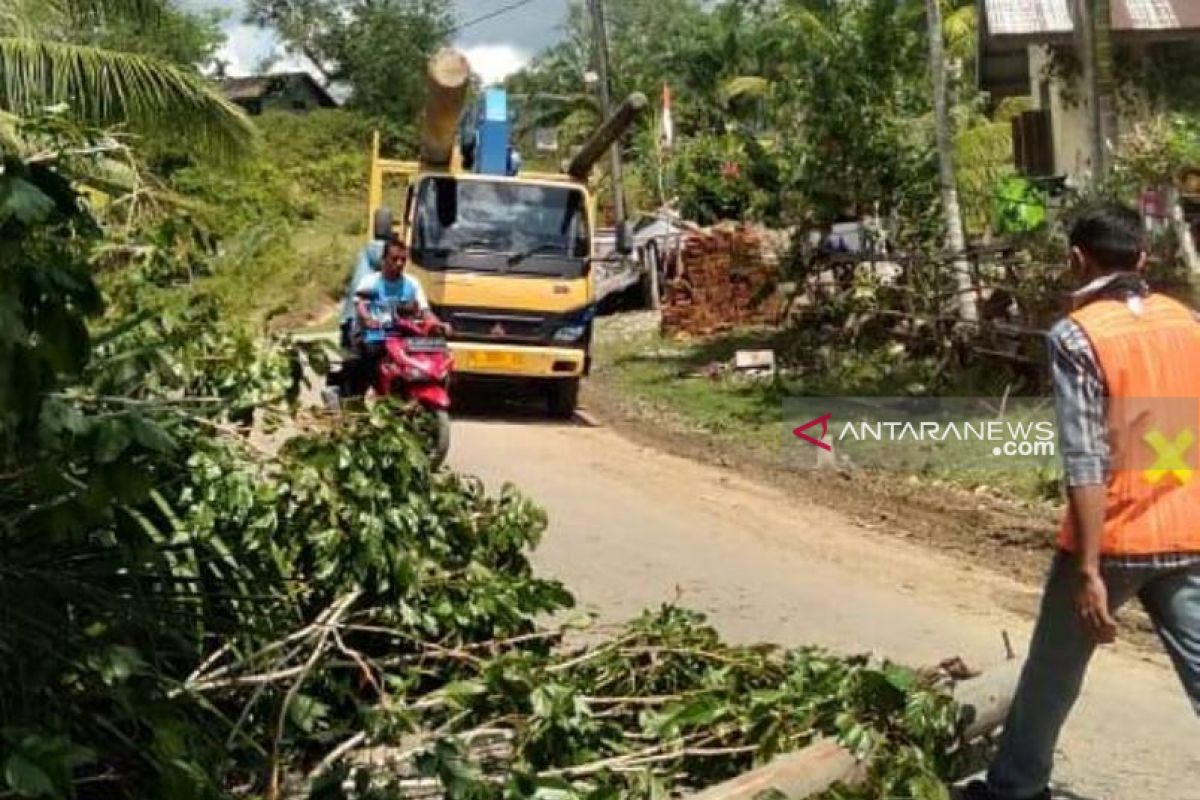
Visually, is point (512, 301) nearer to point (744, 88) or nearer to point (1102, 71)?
point (1102, 71)

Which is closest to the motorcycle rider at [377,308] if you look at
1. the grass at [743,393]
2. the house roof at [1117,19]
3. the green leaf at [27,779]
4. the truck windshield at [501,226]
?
the grass at [743,393]

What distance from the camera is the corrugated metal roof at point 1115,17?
18.9m

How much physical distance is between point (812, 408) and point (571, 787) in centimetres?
1063

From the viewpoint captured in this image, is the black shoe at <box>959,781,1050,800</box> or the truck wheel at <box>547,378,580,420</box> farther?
the truck wheel at <box>547,378,580,420</box>

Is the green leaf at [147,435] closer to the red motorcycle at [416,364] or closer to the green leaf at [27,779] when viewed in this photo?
the green leaf at [27,779]

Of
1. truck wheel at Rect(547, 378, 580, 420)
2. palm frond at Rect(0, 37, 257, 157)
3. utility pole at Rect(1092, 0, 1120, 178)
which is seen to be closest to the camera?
palm frond at Rect(0, 37, 257, 157)

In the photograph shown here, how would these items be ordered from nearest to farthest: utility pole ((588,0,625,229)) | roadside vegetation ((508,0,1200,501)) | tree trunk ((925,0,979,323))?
roadside vegetation ((508,0,1200,501))
tree trunk ((925,0,979,323))
utility pole ((588,0,625,229))

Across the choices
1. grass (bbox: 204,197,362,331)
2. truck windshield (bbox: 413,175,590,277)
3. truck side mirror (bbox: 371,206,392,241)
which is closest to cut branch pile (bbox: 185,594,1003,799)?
truck side mirror (bbox: 371,206,392,241)

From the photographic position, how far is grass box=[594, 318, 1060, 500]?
35.7ft

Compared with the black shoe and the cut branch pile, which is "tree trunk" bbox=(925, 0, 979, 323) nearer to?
the cut branch pile

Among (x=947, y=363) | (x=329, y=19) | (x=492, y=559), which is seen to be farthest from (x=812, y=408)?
(x=329, y=19)

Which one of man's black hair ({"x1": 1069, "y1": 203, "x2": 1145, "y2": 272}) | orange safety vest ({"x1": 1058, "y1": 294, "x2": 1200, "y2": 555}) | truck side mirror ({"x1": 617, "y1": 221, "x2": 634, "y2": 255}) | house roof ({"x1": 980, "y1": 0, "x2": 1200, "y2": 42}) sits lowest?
orange safety vest ({"x1": 1058, "y1": 294, "x2": 1200, "y2": 555})

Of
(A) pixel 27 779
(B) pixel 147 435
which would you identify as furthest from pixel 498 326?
(A) pixel 27 779

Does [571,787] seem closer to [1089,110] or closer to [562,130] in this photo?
[1089,110]
